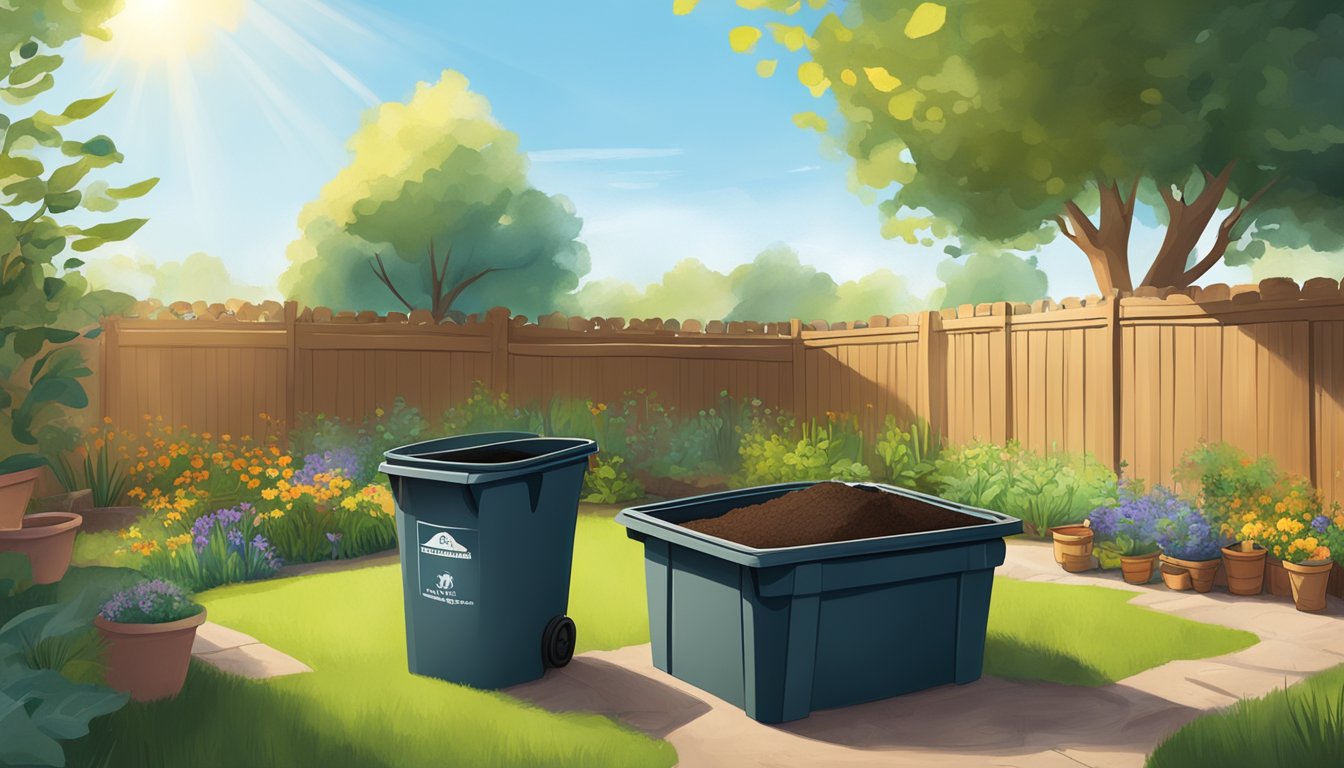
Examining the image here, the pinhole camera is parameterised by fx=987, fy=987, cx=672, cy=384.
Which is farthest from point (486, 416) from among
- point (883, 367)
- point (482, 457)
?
point (482, 457)

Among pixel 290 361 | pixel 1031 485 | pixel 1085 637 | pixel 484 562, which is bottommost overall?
pixel 1085 637

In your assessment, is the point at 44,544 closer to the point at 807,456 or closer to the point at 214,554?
the point at 214,554

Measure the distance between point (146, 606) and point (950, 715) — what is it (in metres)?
3.62

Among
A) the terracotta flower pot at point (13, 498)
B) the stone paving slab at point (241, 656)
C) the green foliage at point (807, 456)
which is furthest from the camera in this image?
the green foliage at point (807, 456)

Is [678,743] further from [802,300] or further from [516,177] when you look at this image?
[802,300]

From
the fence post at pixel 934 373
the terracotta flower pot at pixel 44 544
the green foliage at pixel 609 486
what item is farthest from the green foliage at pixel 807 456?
the terracotta flower pot at pixel 44 544

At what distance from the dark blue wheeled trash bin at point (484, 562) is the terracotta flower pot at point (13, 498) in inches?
118

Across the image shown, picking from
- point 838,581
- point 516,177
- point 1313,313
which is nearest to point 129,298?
point 838,581

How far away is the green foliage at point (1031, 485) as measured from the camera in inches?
341

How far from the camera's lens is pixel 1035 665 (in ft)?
17.1

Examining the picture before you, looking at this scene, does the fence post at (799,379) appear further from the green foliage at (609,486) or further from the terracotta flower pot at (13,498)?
the terracotta flower pot at (13,498)

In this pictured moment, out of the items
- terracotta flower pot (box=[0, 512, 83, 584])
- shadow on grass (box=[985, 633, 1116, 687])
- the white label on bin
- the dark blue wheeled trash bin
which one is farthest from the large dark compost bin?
terracotta flower pot (box=[0, 512, 83, 584])

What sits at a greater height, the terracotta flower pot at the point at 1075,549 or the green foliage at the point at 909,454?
the green foliage at the point at 909,454

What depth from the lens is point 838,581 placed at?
14.2 feet
